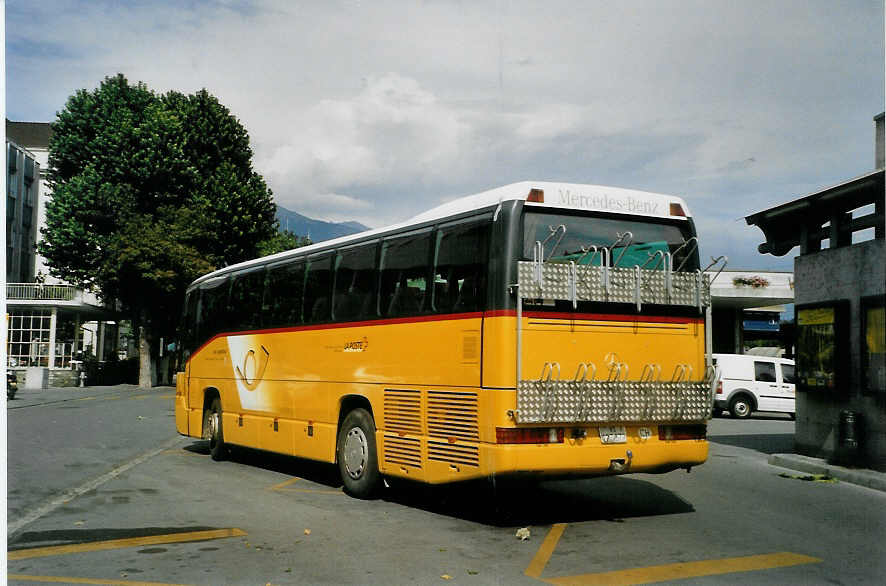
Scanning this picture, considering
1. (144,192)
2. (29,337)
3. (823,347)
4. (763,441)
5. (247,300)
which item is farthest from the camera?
(29,337)

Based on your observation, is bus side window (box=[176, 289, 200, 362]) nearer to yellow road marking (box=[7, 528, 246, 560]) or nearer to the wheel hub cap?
the wheel hub cap

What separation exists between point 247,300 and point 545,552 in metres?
8.45

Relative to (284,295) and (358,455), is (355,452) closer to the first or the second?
(358,455)

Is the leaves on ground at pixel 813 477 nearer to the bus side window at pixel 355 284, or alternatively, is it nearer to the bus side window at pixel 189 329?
the bus side window at pixel 355 284

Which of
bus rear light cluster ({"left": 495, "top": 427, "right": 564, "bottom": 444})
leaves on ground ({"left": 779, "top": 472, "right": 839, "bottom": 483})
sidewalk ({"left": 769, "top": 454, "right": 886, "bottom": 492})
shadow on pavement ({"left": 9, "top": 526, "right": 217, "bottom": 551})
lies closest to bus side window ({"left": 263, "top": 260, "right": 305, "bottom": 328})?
shadow on pavement ({"left": 9, "top": 526, "right": 217, "bottom": 551})

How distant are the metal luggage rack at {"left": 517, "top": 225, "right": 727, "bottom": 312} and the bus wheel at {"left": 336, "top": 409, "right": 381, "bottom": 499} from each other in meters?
3.23

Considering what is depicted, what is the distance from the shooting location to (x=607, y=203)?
9.27 m

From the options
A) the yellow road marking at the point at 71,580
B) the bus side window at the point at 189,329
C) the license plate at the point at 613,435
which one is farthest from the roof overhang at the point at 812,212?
the yellow road marking at the point at 71,580

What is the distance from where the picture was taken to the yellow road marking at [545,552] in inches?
266

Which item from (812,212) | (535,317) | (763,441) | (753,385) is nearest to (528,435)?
(535,317)

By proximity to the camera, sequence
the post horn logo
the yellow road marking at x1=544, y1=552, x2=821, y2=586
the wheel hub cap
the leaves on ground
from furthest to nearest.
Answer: the post horn logo
the leaves on ground
the wheel hub cap
the yellow road marking at x1=544, y1=552, x2=821, y2=586

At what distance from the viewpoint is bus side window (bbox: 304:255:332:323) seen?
12.0 metres

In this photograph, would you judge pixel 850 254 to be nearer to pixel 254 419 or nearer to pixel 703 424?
pixel 703 424

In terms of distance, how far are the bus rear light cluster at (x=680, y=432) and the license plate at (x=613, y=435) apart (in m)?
0.49
